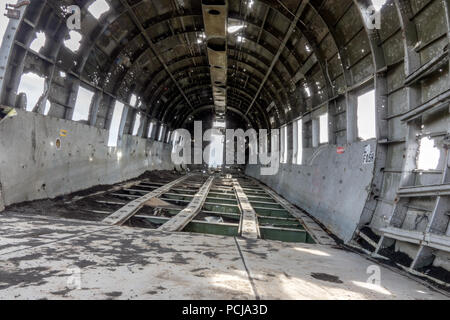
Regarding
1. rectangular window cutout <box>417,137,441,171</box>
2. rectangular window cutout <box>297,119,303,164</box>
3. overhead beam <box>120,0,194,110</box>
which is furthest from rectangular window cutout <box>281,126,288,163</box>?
rectangular window cutout <box>417,137,441,171</box>

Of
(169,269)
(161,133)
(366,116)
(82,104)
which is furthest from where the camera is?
(161,133)

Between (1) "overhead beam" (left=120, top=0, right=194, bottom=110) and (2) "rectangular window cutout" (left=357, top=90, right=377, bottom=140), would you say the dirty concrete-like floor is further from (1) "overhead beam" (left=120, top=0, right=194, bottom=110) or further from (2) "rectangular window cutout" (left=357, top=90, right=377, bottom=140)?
(1) "overhead beam" (left=120, top=0, right=194, bottom=110)

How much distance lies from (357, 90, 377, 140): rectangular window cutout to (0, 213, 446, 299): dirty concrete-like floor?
2985 millimetres

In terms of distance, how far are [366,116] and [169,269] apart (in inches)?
218

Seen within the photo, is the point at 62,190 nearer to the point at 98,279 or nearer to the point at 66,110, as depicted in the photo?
the point at 66,110

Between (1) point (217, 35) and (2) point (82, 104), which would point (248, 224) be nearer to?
(1) point (217, 35)

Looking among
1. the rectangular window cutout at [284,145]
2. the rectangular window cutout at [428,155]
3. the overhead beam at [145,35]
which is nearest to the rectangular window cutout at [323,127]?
the rectangular window cutout at [284,145]

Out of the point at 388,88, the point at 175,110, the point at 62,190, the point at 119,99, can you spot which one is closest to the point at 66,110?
the point at 62,190

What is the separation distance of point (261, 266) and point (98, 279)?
65.6 inches

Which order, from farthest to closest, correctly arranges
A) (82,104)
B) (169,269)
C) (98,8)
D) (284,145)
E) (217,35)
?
1. (284,145)
2. (82,104)
3. (217,35)
4. (98,8)
5. (169,269)

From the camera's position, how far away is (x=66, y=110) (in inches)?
288

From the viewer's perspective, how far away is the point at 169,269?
2.62 meters

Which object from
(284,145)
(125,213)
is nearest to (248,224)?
(125,213)
